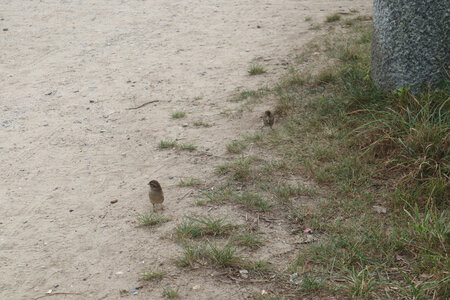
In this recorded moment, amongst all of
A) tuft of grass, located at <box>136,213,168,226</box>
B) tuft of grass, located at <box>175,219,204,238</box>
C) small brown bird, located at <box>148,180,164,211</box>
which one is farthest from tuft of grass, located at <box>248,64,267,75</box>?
tuft of grass, located at <box>175,219,204,238</box>

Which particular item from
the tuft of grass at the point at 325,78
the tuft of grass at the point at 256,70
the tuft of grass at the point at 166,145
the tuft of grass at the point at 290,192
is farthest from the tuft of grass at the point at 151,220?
the tuft of grass at the point at 256,70

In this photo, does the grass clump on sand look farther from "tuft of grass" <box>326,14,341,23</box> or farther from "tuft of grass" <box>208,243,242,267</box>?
"tuft of grass" <box>326,14,341,23</box>

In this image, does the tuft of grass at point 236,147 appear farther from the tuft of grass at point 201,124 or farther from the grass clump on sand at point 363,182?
the tuft of grass at point 201,124

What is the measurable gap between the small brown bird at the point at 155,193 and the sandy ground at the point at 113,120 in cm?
16

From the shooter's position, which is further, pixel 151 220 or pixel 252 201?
pixel 252 201

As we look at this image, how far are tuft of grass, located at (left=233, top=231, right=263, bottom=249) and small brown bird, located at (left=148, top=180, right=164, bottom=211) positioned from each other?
0.81 metres

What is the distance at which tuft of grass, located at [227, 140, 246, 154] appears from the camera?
5039 millimetres

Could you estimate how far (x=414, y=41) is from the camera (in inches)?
187

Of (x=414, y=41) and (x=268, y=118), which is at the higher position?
(x=414, y=41)

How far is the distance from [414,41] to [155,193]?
306 centimetres

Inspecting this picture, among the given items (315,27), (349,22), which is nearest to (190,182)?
(315,27)

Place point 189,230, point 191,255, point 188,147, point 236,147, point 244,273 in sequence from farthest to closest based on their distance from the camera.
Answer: point 188,147, point 236,147, point 189,230, point 191,255, point 244,273

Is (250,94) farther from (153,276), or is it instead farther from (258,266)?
(153,276)

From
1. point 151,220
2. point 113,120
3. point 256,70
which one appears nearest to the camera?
point 151,220
